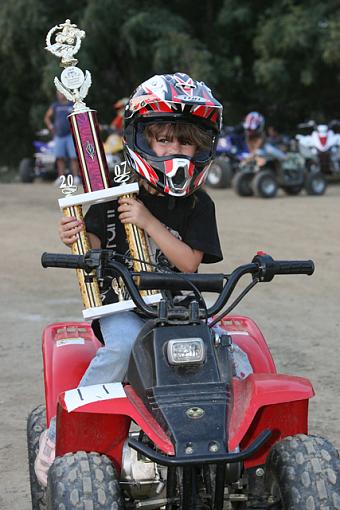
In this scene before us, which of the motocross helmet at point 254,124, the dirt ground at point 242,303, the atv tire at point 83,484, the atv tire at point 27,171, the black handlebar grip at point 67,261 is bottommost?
the atv tire at point 27,171

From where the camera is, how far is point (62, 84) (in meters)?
3.74

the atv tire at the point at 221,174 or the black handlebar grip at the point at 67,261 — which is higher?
the black handlebar grip at the point at 67,261

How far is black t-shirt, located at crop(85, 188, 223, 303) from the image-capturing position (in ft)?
11.8

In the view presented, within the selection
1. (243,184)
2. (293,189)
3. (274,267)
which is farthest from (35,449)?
(293,189)

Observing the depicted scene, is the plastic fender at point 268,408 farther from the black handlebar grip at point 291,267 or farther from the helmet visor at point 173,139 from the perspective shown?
the helmet visor at point 173,139

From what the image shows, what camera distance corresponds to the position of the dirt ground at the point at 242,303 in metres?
4.91

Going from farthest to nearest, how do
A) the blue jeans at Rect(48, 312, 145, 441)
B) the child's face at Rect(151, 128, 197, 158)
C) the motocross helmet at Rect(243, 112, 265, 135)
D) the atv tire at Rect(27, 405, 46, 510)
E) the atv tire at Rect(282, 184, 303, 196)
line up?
the motocross helmet at Rect(243, 112, 265, 135), the atv tire at Rect(282, 184, 303, 196), the child's face at Rect(151, 128, 197, 158), the atv tire at Rect(27, 405, 46, 510), the blue jeans at Rect(48, 312, 145, 441)

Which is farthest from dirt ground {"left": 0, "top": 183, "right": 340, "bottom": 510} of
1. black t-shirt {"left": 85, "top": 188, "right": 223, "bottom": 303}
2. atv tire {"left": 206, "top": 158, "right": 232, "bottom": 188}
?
atv tire {"left": 206, "top": 158, "right": 232, "bottom": 188}

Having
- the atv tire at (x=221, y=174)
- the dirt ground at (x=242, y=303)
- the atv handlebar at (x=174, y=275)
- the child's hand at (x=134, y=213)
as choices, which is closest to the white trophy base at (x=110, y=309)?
the atv handlebar at (x=174, y=275)

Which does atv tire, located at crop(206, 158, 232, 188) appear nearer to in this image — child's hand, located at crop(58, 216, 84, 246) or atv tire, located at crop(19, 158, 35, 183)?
atv tire, located at crop(19, 158, 35, 183)

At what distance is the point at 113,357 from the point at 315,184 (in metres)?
14.0

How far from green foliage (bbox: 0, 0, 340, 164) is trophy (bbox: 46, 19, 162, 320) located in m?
16.0

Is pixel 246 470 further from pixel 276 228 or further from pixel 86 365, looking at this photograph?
pixel 276 228

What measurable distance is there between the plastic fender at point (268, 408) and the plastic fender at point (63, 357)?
735mm
